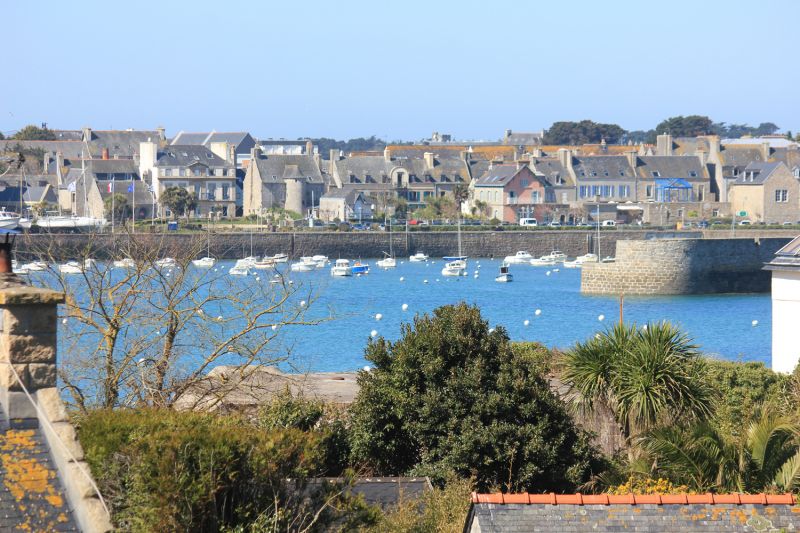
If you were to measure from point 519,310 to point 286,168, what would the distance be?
179 feet

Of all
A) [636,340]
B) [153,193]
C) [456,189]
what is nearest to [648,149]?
[456,189]

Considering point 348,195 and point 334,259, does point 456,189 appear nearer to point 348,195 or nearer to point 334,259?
point 348,195

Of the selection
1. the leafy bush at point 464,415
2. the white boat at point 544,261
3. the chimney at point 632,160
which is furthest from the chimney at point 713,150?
the leafy bush at point 464,415

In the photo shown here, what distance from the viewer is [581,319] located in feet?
197

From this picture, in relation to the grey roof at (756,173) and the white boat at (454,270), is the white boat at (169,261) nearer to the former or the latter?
the white boat at (454,270)

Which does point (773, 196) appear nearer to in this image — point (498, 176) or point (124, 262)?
point (498, 176)

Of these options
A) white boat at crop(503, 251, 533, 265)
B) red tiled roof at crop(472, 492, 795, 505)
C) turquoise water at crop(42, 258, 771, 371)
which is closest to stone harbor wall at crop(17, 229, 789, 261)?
white boat at crop(503, 251, 533, 265)

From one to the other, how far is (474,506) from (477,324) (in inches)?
235

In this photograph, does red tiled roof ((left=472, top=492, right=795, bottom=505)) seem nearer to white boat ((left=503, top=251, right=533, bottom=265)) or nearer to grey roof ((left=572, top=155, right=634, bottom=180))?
white boat ((left=503, top=251, right=533, bottom=265))

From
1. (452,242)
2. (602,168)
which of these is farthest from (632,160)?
(452,242)

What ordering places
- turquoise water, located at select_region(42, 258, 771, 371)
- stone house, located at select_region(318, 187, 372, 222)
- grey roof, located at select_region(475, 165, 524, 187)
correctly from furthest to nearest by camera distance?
grey roof, located at select_region(475, 165, 524, 187) → stone house, located at select_region(318, 187, 372, 222) → turquoise water, located at select_region(42, 258, 771, 371)

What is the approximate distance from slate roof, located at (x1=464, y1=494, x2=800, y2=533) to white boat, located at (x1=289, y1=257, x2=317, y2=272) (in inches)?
Answer: 2755

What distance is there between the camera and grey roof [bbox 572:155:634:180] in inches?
4601

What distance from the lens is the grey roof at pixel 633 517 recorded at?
10.5 m
